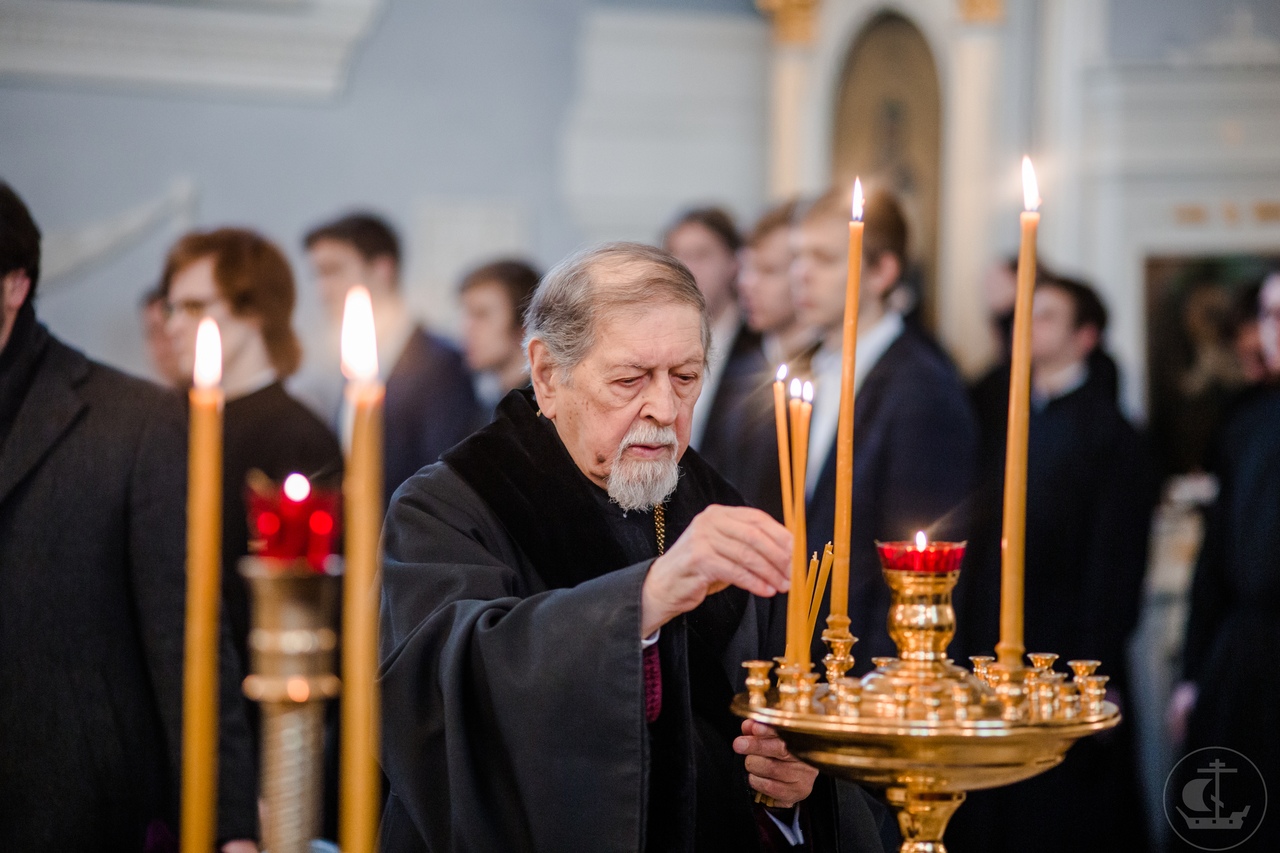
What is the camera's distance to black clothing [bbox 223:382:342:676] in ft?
11.4

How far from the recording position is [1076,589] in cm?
454

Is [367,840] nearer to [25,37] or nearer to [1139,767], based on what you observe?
[1139,767]

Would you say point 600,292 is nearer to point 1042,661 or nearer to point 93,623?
point 1042,661

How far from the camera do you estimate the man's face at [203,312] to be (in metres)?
3.79

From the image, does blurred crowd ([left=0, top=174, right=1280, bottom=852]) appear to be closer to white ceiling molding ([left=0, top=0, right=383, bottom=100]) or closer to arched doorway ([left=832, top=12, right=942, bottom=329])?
arched doorway ([left=832, top=12, right=942, bottom=329])

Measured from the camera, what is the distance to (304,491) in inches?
40.6

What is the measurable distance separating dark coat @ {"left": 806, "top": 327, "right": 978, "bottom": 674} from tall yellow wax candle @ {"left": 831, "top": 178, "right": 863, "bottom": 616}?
2.04 metres

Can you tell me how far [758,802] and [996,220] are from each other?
479cm

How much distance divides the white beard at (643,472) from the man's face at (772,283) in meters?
2.72

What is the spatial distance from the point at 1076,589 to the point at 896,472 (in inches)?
47.3

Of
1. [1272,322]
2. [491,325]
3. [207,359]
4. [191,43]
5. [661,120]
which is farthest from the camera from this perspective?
[661,120]

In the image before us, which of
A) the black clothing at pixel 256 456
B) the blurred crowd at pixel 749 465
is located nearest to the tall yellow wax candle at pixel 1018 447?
the blurred crowd at pixel 749 465

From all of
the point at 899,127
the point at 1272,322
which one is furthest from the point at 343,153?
the point at 1272,322

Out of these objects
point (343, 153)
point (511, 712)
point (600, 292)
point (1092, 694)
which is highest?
point (343, 153)
